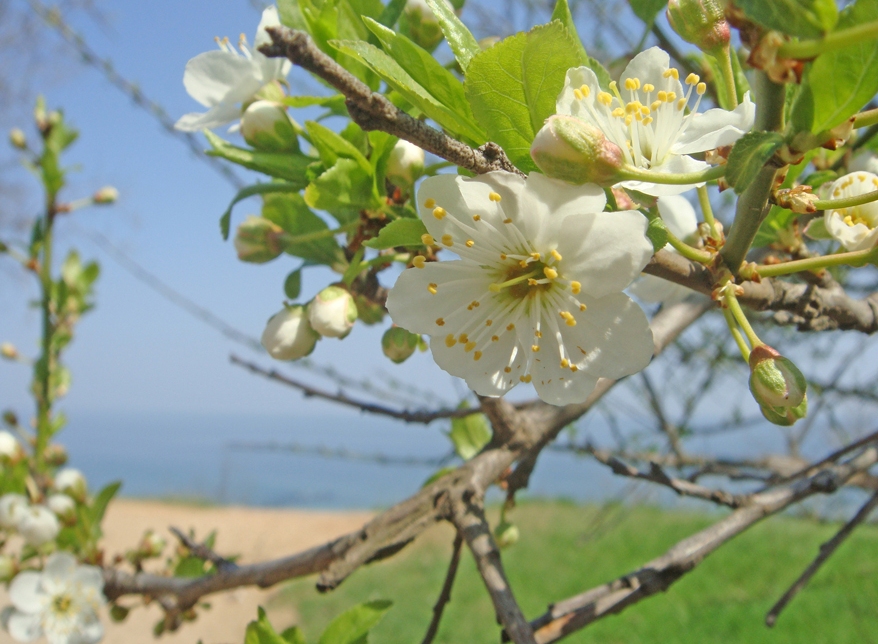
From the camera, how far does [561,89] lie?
1.43 ft

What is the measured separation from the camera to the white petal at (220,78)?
0.67 m

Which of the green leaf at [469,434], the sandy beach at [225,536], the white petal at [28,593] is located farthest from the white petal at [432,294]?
the sandy beach at [225,536]

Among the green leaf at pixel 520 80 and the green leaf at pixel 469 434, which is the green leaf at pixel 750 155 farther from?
the green leaf at pixel 469 434

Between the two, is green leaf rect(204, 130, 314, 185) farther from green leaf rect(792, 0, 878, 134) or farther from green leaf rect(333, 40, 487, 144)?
green leaf rect(792, 0, 878, 134)

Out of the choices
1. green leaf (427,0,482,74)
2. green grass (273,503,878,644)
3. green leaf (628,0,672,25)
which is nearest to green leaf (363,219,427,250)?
green leaf (427,0,482,74)

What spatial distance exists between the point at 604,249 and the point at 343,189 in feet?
0.78

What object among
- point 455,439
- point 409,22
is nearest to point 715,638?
point 455,439

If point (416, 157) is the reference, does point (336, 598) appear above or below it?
below

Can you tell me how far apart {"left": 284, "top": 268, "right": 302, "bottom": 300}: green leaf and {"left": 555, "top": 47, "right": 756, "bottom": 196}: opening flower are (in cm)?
41

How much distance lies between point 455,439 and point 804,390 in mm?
747

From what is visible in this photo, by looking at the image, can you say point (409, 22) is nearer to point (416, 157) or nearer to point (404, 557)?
point (416, 157)

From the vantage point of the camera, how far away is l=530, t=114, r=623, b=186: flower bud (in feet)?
1.26

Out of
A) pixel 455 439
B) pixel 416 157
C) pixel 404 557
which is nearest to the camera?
pixel 416 157

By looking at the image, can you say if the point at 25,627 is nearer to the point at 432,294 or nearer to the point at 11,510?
the point at 11,510
